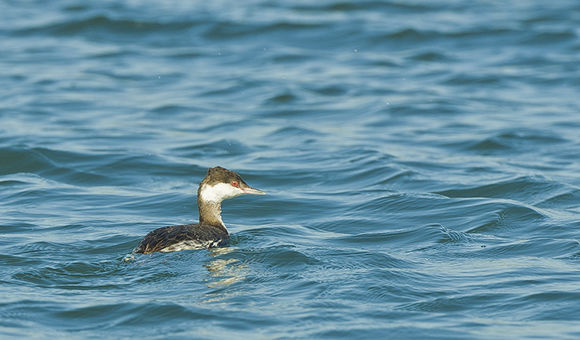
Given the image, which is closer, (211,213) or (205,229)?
(205,229)

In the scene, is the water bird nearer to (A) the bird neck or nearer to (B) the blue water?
(A) the bird neck

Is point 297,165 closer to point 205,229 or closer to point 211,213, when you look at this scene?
point 211,213

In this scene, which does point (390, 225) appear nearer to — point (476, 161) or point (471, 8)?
point (476, 161)

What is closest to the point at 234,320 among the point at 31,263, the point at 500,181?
the point at 31,263

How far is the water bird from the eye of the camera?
9.12m

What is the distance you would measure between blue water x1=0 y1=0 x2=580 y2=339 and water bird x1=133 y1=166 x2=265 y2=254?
133 millimetres

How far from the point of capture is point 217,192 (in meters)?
10.3

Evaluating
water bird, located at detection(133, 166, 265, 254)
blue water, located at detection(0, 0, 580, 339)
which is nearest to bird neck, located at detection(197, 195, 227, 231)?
water bird, located at detection(133, 166, 265, 254)

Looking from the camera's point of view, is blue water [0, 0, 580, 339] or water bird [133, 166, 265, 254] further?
water bird [133, 166, 265, 254]

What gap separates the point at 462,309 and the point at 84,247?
3.75 meters

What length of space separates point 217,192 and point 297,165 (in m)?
4.03

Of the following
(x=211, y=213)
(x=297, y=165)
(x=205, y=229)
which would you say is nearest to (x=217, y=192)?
(x=211, y=213)

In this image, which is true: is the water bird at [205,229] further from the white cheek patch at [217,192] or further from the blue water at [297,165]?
the blue water at [297,165]

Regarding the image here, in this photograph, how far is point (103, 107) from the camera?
1788 cm
